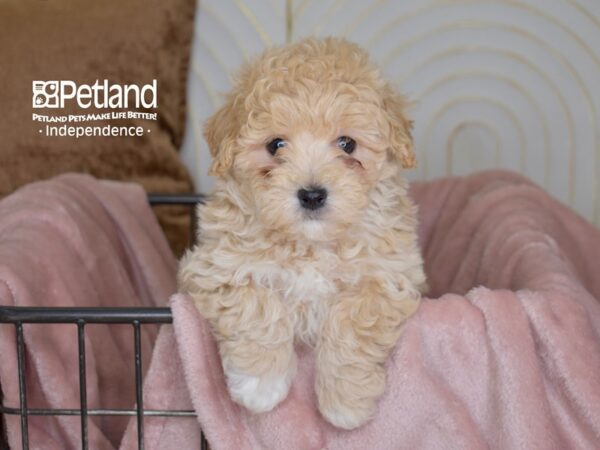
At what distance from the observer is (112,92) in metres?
2.90

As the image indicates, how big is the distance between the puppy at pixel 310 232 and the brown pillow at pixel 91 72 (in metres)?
1.13

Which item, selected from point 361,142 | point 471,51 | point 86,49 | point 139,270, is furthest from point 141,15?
point 361,142

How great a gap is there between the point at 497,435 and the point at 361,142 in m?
0.59

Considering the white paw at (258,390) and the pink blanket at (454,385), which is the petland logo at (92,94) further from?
the white paw at (258,390)

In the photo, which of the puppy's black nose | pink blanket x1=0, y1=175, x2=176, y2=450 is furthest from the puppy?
pink blanket x1=0, y1=175, x2=176, y2=450

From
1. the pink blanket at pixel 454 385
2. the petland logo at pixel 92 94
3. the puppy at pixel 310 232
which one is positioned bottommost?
the pink blanket at pixel 454 385

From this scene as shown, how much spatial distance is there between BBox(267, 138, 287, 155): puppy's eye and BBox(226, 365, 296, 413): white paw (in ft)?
1.36

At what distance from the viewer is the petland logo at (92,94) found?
2.86 metres

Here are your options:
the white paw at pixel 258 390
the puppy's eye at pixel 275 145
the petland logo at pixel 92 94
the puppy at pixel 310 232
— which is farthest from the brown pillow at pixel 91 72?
the white paw at pixel 258 390

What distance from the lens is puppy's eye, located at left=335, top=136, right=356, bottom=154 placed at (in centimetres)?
171

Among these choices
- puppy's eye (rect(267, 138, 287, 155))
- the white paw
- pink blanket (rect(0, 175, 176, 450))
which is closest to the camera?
the white paw

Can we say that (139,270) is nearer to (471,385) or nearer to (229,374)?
(229,374)

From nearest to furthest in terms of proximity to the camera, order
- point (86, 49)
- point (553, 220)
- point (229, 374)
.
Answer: point (229, 374) < point (553, 220) < point (86, 49)

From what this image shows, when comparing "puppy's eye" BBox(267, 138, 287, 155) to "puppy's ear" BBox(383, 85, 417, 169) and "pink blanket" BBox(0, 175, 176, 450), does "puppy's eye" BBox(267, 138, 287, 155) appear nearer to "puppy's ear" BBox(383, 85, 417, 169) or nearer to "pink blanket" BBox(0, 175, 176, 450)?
"puppy's ear" BBox(383, 85, 417, 169)
